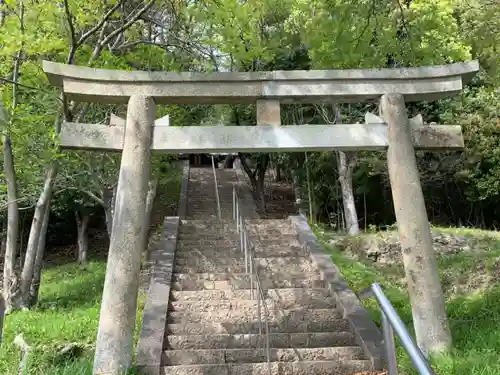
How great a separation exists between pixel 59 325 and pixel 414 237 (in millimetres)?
5469

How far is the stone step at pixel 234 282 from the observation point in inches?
329

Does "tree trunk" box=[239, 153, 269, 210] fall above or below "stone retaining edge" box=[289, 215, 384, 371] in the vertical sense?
above

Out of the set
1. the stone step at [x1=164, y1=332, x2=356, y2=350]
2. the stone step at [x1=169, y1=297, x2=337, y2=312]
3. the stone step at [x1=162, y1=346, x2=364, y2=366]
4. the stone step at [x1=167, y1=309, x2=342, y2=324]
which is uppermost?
the stone step at [x1=169, y1=297, x2=337, y2=312]

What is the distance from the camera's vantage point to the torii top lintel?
620cm

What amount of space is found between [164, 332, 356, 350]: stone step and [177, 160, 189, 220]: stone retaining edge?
346 inches

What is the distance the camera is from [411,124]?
650 cm

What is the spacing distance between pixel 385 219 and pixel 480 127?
16.4ft

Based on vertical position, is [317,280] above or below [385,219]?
below

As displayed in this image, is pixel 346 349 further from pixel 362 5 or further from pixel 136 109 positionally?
pixel 362 5

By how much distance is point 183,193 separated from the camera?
21.4 meters

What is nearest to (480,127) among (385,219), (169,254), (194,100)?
(385,219)

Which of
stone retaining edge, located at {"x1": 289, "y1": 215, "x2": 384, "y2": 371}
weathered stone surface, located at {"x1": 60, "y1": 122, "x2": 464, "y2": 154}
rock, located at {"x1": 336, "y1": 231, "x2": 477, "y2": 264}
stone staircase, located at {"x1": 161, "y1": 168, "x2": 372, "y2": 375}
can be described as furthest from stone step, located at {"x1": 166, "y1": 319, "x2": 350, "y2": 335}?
rock, located at {"x1": 336, "y1": 231, "x2": 477, "y2": 264}

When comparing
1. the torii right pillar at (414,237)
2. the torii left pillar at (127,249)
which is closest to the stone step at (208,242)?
the torii left pillar at (127,249)

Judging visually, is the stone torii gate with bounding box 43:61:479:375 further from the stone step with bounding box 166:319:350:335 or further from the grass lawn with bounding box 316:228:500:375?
the stone step with bounding box 166:319:350:335
